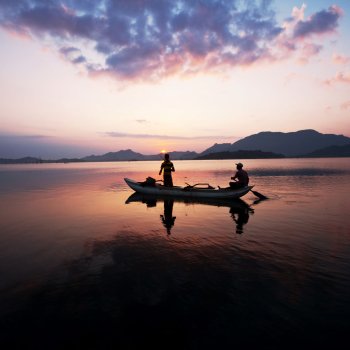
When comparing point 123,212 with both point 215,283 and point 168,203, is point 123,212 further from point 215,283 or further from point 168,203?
point 215,283

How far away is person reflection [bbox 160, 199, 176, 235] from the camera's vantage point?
18.5m

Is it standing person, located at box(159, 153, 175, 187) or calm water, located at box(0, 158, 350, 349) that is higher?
standing person, located at box(159, 153, 175, 187)

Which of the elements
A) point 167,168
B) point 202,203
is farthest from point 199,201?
point 167,168

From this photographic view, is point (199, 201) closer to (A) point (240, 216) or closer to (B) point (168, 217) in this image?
(A) point (240, 216)

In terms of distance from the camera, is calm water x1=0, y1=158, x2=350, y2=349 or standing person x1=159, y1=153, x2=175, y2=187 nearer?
calm water x1=0, y1=158, x2=350, y2=349

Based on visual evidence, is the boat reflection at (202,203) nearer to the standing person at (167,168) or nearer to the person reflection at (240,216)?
the person reflection at (240,216)

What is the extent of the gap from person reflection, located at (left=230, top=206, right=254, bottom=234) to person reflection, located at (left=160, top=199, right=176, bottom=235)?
4.39m

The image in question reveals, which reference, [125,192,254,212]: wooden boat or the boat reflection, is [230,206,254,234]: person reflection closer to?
the boat reflection

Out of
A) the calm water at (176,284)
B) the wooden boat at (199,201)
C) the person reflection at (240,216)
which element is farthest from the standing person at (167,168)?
the calm water at (176,284)

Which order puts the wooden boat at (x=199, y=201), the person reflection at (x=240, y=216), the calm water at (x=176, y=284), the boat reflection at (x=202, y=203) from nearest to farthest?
1. the calm water at (x=176, y=284)
2. the person reflection at (x=240, y=216)
3. the boat reflection at (x=202, y=203)
4. the wooden boat at (x=199, y=201)

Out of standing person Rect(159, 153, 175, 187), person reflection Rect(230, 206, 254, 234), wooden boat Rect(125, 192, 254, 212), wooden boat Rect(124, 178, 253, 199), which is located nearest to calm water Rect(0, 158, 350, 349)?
person reflection Rect(230, 206, 254, 234)

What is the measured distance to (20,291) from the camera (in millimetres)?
9516

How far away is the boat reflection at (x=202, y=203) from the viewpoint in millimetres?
19322

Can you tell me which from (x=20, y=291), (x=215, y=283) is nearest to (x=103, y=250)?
(x=20, y=291)
